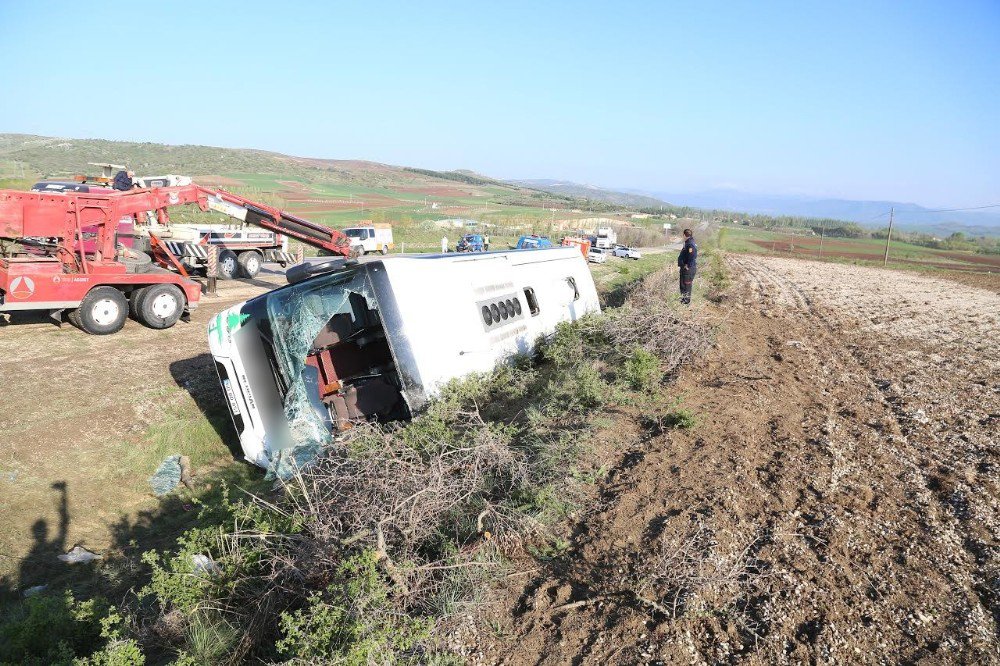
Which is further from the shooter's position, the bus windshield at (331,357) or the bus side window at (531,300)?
the bus side window at (531,300)

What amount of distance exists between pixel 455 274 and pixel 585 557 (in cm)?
460

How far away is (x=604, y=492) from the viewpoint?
4.89m

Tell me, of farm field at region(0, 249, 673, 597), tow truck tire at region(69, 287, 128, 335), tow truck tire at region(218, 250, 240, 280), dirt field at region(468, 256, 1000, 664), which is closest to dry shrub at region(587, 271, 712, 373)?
dirt field at region(468, 256, 1000, 664)

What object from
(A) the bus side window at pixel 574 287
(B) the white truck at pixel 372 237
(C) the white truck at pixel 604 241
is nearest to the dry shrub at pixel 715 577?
(A) the bus side window at pixel 574 287

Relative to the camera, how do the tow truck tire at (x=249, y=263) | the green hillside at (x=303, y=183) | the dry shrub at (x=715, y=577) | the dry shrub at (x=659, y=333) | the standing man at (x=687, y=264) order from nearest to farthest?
1. the dry shrub at (x=715, y=577)
2. the dry shrub at (x=659, y=333)
3. the standing man at (x=687, y=264)
4. the tow truck tire at (x=249, y=263)
5. the green hillside at (x=303, y=183)

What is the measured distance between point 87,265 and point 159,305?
1490 mm

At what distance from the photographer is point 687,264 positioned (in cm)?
1257

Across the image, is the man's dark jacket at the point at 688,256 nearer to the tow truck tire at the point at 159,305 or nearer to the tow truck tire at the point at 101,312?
the tow truck tire at the point at 159,305

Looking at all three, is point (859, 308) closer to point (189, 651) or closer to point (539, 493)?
point (539, 493)

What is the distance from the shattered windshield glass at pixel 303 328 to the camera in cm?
673

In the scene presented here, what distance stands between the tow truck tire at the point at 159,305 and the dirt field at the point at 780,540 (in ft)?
34.8

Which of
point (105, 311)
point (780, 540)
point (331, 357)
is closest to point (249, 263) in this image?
point (105, 311)

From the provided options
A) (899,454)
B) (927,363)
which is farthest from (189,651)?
Result: (927,363)

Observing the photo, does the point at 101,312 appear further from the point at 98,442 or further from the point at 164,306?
the point at 98,442
